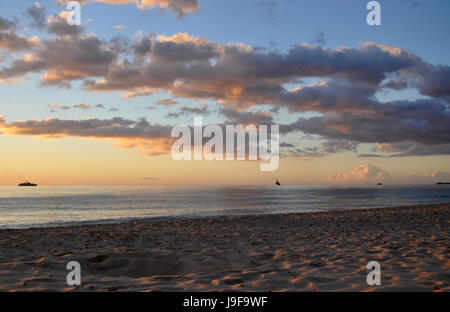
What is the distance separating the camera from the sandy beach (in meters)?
6.40

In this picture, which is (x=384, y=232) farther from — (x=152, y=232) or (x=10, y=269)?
(x=10, y=269)

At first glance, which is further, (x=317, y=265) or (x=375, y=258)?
(x=375, y=258)

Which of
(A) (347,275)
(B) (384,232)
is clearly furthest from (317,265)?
(B) (384,232)

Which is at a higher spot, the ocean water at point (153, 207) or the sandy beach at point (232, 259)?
the sandy beach at point (232, 259)

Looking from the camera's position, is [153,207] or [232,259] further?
[153,207]

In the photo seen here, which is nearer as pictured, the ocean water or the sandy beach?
the sandy beach

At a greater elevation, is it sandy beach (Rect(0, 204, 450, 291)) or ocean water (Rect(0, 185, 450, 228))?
sandy beach (Rect(0, 204, 450, 291))

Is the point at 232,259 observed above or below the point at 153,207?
above

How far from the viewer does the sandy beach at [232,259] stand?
252 inches

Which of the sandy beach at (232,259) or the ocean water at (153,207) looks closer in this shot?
the sandy beach at (232,259)

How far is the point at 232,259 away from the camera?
30.3 feet
